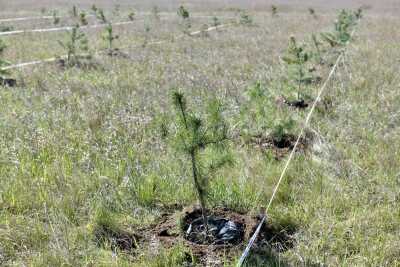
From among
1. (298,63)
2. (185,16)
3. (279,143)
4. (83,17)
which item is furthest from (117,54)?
(83,17)

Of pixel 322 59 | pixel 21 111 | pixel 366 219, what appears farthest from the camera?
pixel 322 59

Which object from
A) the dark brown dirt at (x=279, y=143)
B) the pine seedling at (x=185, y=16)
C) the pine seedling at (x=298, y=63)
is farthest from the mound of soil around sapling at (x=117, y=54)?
the dark brown dirt at (x=279, y=143)

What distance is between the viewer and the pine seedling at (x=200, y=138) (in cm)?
339

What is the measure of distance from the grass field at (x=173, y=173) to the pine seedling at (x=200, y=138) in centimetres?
8

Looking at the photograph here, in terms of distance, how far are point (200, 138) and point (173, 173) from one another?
1053mm

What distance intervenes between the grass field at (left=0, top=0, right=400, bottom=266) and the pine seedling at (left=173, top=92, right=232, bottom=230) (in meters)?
0.08

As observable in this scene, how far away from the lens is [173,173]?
4.43 meters

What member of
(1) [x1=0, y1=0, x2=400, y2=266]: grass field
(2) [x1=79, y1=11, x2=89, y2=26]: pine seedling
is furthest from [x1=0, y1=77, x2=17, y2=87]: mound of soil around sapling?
(2) [x1=79, y1=11, x2=89, y2=26]: pine seedling

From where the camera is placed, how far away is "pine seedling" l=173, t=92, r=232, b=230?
3391mm

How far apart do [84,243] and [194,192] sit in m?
1.07

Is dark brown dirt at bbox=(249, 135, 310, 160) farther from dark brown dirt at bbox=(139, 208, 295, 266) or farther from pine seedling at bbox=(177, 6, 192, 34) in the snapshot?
pine seedling at bbox=(177, 6, 192, 34)

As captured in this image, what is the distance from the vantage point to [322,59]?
36.6 ft

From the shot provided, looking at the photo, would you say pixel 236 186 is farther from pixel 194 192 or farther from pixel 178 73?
pixel 178 73

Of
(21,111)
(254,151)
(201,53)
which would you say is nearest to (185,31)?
(201,53)
